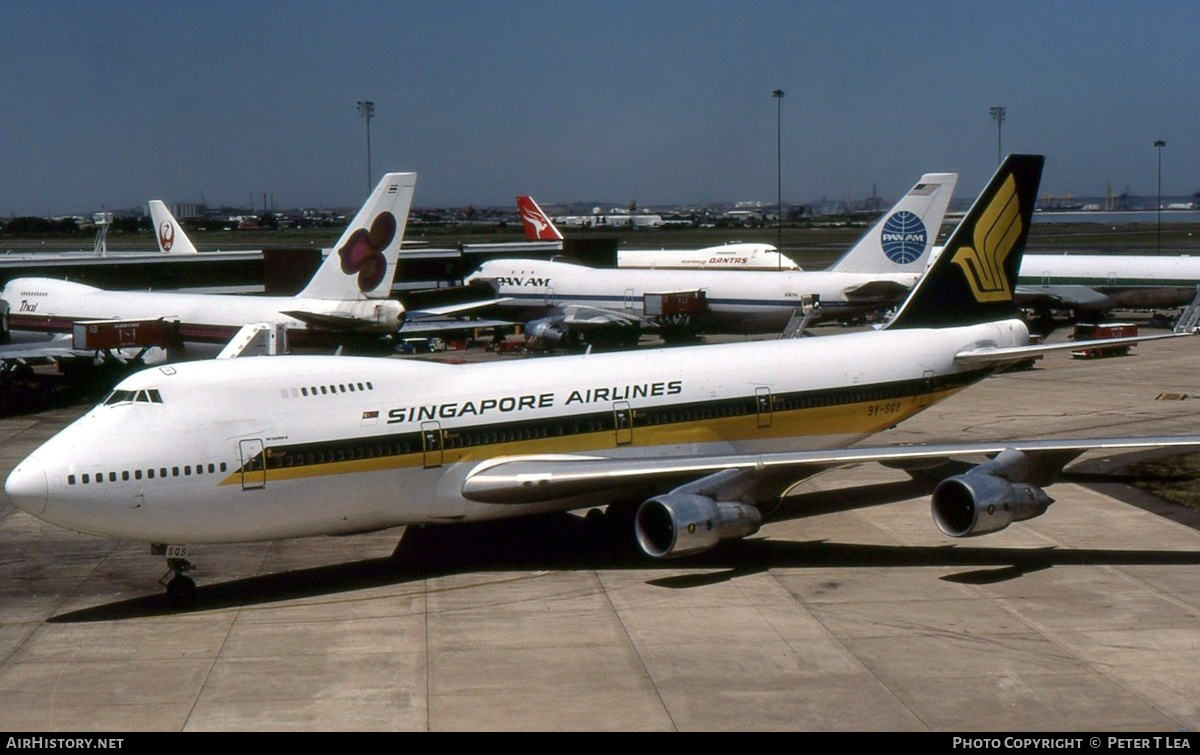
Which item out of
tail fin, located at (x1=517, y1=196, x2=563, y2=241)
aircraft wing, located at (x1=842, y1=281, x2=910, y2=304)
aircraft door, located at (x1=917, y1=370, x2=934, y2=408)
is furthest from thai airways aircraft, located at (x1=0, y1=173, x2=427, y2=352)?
tail fin, located at (x1=517, y1=196, x2=563, y2=241)

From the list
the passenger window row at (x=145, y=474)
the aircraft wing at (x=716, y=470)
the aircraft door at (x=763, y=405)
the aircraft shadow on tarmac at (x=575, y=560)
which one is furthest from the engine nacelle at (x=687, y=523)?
the passenger window row at (x=145, y=474)

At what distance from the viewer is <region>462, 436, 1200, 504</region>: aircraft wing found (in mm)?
24844

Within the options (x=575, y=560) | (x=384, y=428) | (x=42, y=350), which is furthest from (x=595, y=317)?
(x=384, y=428)

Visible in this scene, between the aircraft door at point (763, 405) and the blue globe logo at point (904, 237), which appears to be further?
the blue globe logo at point (904, 237)

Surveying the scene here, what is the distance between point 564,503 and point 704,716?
8985mm

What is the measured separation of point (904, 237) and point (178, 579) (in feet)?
160

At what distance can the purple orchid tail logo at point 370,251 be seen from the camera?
51938mm

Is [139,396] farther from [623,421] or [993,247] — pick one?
[993,247]

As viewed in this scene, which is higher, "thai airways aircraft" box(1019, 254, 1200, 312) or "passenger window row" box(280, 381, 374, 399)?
"thai airways aircraft" box(1019, 254, 1200, 312)

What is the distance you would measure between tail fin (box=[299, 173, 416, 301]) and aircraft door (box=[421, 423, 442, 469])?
2767cm

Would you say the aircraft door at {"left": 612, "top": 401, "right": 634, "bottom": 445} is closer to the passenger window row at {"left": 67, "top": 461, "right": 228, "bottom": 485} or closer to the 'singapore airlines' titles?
the 'singapore airlines' titles

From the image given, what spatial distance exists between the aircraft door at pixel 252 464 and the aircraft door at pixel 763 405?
11.0 metres

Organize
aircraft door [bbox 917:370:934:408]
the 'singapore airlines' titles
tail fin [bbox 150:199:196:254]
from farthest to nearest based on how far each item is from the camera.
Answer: tail fin [bbox 150:199:196:254] < aircraft door [bbox 917:370:934:408] < the 'singapore airlines' titles

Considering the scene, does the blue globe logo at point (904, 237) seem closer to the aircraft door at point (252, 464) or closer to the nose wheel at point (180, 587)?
the aircraft door at point (252, 464)
